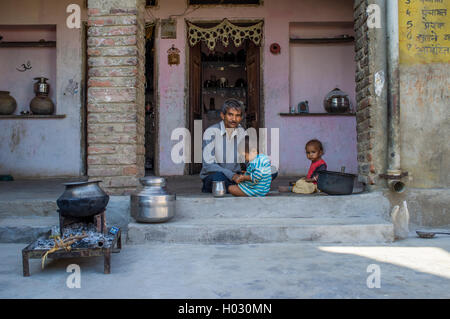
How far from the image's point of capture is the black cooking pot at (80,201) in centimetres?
296

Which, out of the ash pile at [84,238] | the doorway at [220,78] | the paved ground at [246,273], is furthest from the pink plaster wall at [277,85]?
the ash pile at [84,238]

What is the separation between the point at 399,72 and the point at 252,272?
2.71 meters

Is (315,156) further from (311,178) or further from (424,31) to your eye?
(424,31)

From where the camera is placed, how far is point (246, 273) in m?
2.68

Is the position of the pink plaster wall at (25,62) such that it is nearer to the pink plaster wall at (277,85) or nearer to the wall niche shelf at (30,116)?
the wall niche shelf at (30,116)

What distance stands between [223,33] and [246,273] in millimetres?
5791

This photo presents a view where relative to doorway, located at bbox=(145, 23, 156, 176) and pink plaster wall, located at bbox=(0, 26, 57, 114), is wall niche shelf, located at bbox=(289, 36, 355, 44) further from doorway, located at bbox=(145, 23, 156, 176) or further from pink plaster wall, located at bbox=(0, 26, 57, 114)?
pink plaster wall, located at bbox=(0, 26, 57, 114)

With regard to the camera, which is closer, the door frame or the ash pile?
the ash pile

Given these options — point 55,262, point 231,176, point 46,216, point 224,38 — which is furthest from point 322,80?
point 55,262

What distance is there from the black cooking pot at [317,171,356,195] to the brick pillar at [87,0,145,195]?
6.33ft

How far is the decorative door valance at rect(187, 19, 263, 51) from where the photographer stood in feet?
24.6

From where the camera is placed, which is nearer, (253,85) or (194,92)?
(194,92)

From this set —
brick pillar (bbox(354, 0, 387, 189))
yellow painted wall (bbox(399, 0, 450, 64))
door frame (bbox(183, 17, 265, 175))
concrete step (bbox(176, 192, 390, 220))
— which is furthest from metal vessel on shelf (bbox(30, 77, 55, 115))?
yellow painted wall (bbox(399, 0, 450, 64))

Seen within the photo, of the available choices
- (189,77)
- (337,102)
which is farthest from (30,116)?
(337,102)
